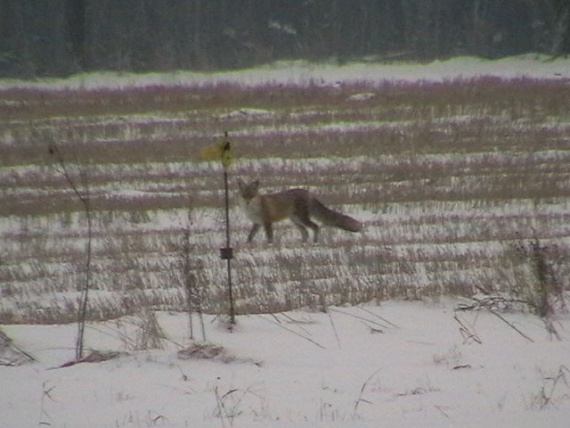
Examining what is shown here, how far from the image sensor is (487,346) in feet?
25.3

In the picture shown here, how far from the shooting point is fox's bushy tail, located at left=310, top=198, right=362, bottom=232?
14.0 meters

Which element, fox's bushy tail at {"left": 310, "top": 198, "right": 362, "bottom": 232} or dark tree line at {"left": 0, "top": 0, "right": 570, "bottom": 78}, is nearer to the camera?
fox's bushy tail at {"left": 310, "top": 198, "right": 362, "bottom": 232}

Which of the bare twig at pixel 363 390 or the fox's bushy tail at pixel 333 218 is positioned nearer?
the bare twig at pixel 363 390

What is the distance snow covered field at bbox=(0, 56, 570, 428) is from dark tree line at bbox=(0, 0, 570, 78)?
15.0 metres

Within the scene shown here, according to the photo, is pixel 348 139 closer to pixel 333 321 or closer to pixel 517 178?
pixel 517 178

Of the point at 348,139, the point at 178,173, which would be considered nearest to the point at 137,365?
the point at 178,173

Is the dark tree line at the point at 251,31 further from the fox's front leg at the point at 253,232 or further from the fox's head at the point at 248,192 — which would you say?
the fox's front leg at the point at 253,232

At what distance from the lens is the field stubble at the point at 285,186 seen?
418 inches

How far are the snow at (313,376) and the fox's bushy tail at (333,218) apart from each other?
529 centimetres

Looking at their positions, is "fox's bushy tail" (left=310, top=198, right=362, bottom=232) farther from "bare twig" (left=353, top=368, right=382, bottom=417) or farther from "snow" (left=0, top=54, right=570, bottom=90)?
"snow" (left=0, top=54, right=570, bottom=90)

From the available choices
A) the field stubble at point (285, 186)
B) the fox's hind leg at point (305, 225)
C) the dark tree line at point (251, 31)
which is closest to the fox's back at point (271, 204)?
the fox's hind leg at point (305, 225)

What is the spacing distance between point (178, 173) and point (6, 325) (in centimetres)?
1155

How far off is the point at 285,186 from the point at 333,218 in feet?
13.4

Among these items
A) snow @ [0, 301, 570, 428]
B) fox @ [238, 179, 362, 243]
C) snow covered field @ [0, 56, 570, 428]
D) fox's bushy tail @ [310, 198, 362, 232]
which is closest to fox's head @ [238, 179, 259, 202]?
fox @ [238, 179, 362, 243]
